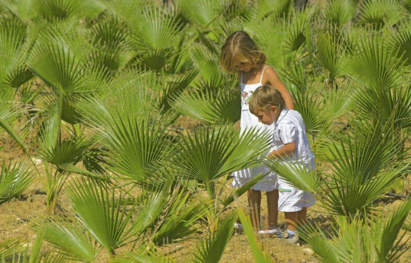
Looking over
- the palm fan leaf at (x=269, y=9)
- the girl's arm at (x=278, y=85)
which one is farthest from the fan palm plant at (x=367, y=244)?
the palm fan leaf at (x=269, y=9)

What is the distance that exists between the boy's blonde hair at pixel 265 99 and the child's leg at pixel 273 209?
24.3 inches

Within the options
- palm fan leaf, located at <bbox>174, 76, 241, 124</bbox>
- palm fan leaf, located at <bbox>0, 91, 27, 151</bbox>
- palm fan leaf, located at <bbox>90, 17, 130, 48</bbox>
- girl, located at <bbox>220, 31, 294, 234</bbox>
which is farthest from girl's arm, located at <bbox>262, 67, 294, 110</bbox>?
palm fan leaf, located at <bbox>90, 17, 130, 48</bbox>

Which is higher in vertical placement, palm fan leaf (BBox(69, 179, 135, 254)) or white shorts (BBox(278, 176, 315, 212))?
white shorts (BBox(278, 176, 315, 212))

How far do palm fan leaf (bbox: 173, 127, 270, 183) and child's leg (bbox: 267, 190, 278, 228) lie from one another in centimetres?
81

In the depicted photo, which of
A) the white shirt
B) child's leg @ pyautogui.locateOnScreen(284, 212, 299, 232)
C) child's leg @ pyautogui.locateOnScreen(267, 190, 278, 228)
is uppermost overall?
the white shirt

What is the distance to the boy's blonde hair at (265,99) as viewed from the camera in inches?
185

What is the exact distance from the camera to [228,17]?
9594mm

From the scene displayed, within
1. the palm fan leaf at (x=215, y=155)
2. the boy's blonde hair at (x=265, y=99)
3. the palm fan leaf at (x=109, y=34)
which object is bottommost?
the palm fan leaf at (x=215, y=155)

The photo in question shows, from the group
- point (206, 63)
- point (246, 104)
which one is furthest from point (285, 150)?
point (206, 63)

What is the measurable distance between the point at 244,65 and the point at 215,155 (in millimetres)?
1323

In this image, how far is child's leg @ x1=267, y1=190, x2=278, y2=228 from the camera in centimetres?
502

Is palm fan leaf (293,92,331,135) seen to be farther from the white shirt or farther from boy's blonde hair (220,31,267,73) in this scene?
the white shirt

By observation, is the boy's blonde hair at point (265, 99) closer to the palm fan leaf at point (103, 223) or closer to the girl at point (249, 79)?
the girl at point (249, 79)

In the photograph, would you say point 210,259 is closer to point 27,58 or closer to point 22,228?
point 22,228
